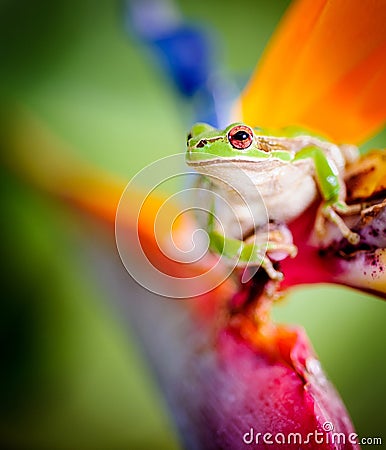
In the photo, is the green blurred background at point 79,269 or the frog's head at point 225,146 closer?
the frog's head at point 225,146

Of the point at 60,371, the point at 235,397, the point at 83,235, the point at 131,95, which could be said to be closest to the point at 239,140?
the point at 235,397

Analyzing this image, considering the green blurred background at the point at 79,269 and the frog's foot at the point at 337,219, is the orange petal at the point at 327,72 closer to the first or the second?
the frog's foot at the point at 337,219

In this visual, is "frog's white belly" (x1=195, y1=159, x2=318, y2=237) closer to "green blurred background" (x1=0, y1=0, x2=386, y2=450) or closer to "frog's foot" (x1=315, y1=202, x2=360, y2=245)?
"frog's foot" (x1=315, y1=202, x2=360, y2=245)

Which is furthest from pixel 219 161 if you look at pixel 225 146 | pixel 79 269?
pixel 79 269

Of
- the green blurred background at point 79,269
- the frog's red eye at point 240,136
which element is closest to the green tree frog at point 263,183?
the frog's red eye at point 240,136

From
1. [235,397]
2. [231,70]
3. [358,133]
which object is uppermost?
[231,70]

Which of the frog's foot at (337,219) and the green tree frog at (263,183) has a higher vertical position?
the green tree frog at (263,183)

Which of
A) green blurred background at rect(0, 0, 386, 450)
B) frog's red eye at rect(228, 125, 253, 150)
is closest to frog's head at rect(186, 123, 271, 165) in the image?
frog's red eye at rect(228, 125, 253, 150)

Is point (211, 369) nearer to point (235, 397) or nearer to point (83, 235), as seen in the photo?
point (235, 397)
